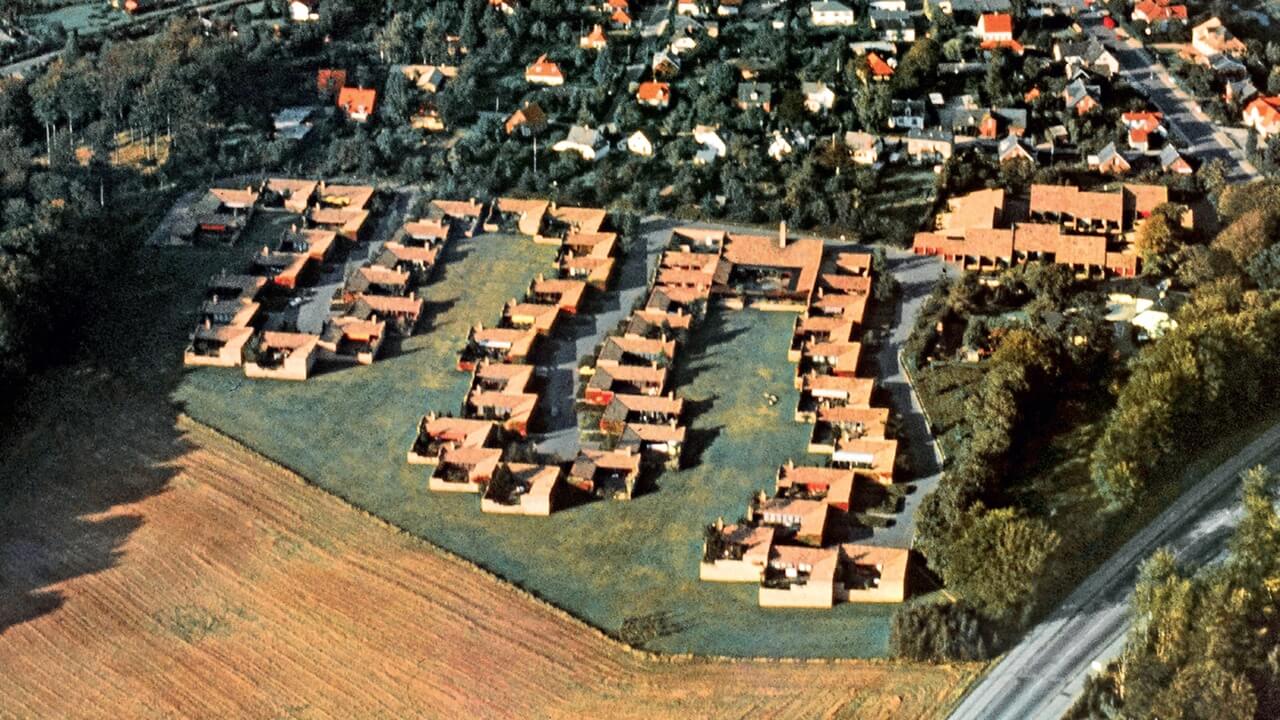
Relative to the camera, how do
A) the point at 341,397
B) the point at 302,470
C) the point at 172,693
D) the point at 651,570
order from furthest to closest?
the point at 341,397 < the point at 302,470 < the point at 651,570 < the point at 172,693

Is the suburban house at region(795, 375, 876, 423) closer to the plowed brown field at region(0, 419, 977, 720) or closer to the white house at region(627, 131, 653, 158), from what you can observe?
the plowed brown field at region(0, 419, 977, 720)

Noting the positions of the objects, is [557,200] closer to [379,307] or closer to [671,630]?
[379,307]

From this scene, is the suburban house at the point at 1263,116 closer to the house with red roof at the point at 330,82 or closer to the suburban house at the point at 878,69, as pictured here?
the suburban house at the point at 878,69

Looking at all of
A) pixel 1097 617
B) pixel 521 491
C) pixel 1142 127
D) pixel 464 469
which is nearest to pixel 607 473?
pixel 521 491

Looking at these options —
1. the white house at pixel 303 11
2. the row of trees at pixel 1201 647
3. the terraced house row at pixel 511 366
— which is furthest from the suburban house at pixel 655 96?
the row of trees at pixel 1201 647

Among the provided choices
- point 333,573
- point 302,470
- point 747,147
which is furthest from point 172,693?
point 747,147

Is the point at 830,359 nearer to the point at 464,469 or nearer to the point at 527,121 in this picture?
the point at 464,469

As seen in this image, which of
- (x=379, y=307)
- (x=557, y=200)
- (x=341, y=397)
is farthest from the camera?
(x=557, y=200)
